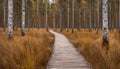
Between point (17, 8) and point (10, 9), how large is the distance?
22.5 metres

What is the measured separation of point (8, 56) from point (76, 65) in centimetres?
236

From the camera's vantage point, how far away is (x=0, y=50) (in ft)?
24.9

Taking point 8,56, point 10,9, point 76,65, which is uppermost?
point 10,9

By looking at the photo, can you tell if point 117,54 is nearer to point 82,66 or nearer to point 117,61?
point 117,61

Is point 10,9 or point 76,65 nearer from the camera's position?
point 76,65

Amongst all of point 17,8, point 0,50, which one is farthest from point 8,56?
point 17,8

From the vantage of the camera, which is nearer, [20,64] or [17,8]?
[20,64]

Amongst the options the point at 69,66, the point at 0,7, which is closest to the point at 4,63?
the point at 69,66

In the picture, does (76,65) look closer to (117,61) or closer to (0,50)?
(117,61)

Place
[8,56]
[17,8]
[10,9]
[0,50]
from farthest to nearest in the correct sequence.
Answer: [17,8] < [10,9] < [0,50] < [8,56]

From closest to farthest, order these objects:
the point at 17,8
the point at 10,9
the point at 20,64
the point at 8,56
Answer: the point at 20,64 < the point at 8,56 < the point at 10,9 < the point at 17,8

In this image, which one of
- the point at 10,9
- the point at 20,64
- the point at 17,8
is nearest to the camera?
the point at 20,64

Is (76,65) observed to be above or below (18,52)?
below

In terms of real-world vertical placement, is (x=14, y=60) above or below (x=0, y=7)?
below
